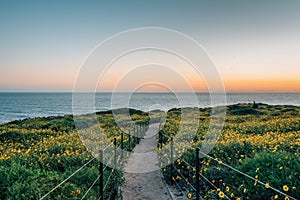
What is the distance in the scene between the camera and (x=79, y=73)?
8.31 m

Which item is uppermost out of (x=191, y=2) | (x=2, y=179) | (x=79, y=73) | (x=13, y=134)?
(x=191, y=2)

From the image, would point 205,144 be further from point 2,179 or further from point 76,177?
point 2,179

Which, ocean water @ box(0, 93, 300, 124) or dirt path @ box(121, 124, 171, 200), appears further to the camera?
ocean water @ box(0, 93, 300, 124)

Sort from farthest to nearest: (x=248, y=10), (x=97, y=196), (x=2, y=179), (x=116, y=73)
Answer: (x=248, y=10)
(x=116, y=73)
(x=97, y=196)
(x=2, y=179)

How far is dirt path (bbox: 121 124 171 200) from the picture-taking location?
607 cm

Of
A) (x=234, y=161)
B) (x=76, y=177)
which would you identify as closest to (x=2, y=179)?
(x=76, y=177)

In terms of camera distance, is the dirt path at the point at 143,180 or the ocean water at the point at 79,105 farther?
the ocean water at the point at 79,105

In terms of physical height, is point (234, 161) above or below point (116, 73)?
below

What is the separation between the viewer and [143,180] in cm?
723

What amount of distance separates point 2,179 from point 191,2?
11.1 meters

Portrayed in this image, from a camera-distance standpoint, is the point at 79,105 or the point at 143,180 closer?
the point at 143,180

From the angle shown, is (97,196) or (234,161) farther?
(234,161)

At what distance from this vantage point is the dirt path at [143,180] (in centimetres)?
607

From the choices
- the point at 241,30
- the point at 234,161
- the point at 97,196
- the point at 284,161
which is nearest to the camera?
the point at 97,196
